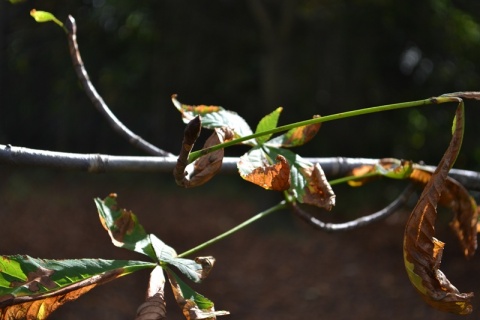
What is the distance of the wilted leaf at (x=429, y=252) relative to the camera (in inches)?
21.0

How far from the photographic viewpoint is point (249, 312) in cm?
434

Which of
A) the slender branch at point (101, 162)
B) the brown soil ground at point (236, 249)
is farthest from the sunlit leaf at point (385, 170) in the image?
the brown soil ground at point (236, 249)

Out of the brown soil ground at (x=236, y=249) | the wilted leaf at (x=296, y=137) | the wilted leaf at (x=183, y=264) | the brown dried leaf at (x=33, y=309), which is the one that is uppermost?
the wilted leaf at (x=296, y=137)

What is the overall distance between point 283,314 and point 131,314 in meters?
1.00

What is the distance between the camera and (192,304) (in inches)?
20.0

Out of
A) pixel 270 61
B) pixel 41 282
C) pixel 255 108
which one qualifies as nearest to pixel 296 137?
pixel 41 282

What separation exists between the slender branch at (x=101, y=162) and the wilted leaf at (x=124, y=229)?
1.4 inches

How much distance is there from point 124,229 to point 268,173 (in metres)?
0.15

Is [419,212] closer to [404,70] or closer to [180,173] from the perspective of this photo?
[180,173]

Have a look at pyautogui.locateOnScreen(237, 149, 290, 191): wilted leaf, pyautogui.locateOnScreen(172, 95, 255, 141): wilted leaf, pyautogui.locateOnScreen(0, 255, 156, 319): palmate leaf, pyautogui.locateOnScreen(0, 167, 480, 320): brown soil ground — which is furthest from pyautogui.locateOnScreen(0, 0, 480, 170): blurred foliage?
pyautogui.locateOnScreen(0, 255, 156, 319): palmate leaf

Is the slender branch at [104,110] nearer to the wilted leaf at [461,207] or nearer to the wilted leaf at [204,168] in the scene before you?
the wilted leaf at [204,168]

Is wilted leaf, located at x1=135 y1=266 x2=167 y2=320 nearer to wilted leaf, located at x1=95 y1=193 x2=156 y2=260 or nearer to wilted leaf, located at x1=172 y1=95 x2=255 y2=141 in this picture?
wilted leaf, located at x1=95 y1=193 x2=156 y2=260

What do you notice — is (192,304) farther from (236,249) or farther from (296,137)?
(236,249)

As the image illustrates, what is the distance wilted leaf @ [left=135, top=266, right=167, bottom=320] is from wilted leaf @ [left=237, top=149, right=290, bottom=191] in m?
0.11
